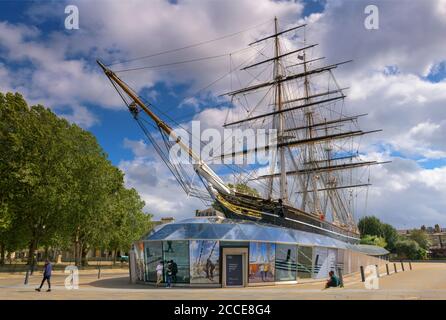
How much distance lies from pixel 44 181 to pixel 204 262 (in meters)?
22.1

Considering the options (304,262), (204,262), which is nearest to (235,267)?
(204,262)

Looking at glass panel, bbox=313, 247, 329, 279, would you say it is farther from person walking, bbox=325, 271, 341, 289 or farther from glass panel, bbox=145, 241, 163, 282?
glass panel, bbox=145, 241, 163, 282

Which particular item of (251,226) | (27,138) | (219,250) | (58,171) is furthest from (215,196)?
(27,138)

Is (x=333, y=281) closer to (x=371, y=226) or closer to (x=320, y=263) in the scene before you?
(x=320, y=263)

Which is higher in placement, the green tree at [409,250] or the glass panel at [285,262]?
the glass panel at [285,262]

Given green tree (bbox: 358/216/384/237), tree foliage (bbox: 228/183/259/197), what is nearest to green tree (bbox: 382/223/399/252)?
green tree (bbox: 358/216/384/237)

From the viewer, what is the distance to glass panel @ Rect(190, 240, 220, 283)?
78.1 ft

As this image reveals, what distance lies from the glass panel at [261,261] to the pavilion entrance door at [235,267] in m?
0.43

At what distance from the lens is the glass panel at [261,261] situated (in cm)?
2431

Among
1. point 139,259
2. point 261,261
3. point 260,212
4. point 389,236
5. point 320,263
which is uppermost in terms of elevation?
point 260,212

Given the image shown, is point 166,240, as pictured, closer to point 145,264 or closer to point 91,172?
point 145,264

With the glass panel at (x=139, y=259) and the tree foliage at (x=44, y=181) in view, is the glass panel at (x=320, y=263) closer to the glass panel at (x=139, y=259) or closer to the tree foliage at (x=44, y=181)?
the glass panel at (x=139, y=259)

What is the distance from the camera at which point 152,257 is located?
84.7ft

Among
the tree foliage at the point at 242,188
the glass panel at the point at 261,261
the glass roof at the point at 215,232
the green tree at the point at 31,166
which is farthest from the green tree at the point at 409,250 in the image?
the green tree at the point at 31,166
